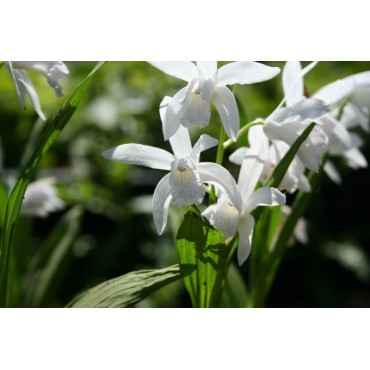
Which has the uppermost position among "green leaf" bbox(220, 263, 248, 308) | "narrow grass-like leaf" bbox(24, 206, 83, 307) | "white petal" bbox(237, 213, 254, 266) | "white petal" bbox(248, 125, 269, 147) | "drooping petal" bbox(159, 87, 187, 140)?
"drooping petal" bbox(159, 87, 187, 140)

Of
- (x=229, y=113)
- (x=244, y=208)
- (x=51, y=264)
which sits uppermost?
(x=229, y=113)

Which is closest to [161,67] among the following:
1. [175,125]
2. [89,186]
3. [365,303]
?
[175,125]

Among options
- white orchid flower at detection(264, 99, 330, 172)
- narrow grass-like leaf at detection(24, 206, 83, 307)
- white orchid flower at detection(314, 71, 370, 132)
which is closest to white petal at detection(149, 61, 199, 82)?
white orchid flower at detection(264, 99, 330, 172)

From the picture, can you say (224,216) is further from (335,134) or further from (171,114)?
(335,134)

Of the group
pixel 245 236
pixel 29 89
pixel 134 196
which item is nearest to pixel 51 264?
pixel 29 89

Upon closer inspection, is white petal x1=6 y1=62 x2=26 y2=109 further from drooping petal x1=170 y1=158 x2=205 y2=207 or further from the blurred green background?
the blurred green background

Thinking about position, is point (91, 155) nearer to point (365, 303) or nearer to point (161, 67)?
point (365, 303)

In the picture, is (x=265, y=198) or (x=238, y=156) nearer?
(x=265, y=198)

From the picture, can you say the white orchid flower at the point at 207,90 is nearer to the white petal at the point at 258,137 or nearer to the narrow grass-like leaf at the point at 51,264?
the white petal at the point at 258,137
